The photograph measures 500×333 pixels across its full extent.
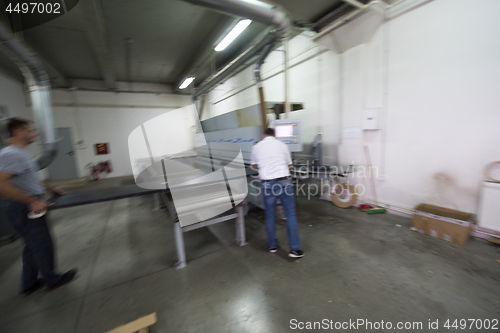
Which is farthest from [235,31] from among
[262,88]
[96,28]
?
[96,28]

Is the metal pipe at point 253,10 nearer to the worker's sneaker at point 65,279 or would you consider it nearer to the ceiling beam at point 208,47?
the ceiling beam at point 208,47

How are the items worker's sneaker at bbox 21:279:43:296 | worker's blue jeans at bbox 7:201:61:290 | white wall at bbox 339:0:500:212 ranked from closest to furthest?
1. worker's blue jeans at bbox 7:201:61:290
2. worker's sneaker at bbox 21:279:43:296
3. white wall at bbox 339:0:500:212

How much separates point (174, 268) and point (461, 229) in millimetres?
3165

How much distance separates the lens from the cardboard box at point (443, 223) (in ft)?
7.34

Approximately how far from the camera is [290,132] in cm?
342

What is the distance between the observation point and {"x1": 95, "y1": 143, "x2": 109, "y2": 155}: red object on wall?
7.40 m

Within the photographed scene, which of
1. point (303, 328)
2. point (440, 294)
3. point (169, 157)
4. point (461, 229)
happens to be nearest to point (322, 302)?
point (303, 328)

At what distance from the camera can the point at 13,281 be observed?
2.00 meters

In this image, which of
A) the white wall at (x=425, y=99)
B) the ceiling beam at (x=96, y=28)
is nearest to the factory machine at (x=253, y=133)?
the white wall at (x=425, y=99)

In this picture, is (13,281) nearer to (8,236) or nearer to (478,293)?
(8,236)

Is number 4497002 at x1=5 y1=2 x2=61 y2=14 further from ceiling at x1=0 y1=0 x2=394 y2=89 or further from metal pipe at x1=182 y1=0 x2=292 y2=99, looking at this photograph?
metal pipe at x1=182 y1=0 x2=292 y2=99

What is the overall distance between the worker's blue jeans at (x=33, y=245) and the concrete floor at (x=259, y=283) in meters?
0.15

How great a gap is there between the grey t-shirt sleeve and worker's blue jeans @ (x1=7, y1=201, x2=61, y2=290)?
0.90 ft

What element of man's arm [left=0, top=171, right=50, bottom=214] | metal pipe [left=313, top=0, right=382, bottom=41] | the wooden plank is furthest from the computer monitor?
man's arm [left=0, top=171, right=50, bottom=214]
